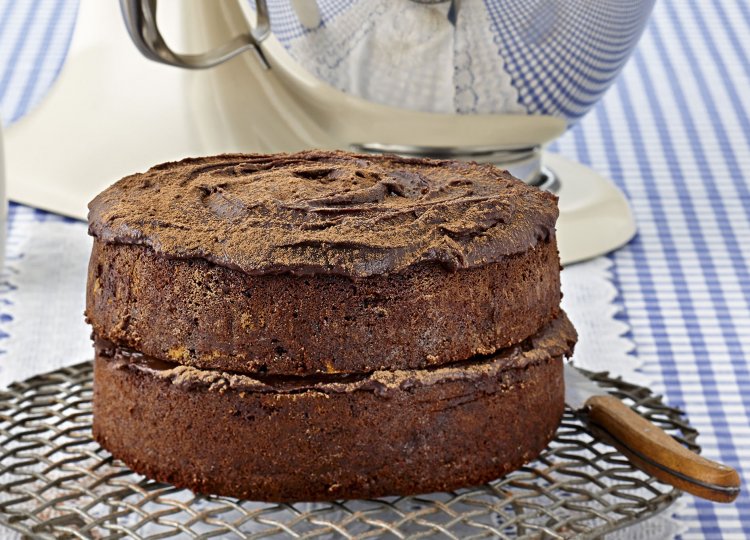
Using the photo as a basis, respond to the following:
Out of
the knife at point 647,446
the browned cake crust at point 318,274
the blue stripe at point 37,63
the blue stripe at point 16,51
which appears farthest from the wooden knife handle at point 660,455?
the blue stripe at point 16,51

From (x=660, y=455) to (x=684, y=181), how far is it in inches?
44.6

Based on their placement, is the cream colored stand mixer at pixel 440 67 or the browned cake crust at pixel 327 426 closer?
the browned cake crust at pixel 327 426

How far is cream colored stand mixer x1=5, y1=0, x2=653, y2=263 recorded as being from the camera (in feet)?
5.75

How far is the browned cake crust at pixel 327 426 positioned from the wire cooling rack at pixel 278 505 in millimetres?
21

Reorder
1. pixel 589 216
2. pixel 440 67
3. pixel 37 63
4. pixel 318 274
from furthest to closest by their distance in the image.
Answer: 1. pixel 37 63
2. pixel 589 216
3. pixel 440 67
4. pixel 318 274

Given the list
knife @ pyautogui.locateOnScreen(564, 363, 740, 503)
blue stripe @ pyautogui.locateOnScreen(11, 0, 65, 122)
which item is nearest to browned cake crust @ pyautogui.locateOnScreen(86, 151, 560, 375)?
knife @ pyautogui.locateOnScreen(564, 363, 740, 503)

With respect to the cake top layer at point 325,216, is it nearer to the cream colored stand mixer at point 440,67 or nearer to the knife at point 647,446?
the knife at point 647,446

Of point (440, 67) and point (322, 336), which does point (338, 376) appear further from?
point (440, 67)

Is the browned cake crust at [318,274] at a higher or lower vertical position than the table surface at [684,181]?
higher

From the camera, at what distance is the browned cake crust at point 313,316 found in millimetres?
1074

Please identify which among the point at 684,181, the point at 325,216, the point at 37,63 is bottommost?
the point at 684,181

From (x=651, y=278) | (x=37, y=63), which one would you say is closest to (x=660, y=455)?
(x=651, y=278)

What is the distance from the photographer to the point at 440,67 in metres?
1.78

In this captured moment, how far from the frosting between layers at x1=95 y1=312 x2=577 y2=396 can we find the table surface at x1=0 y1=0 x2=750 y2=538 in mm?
257
